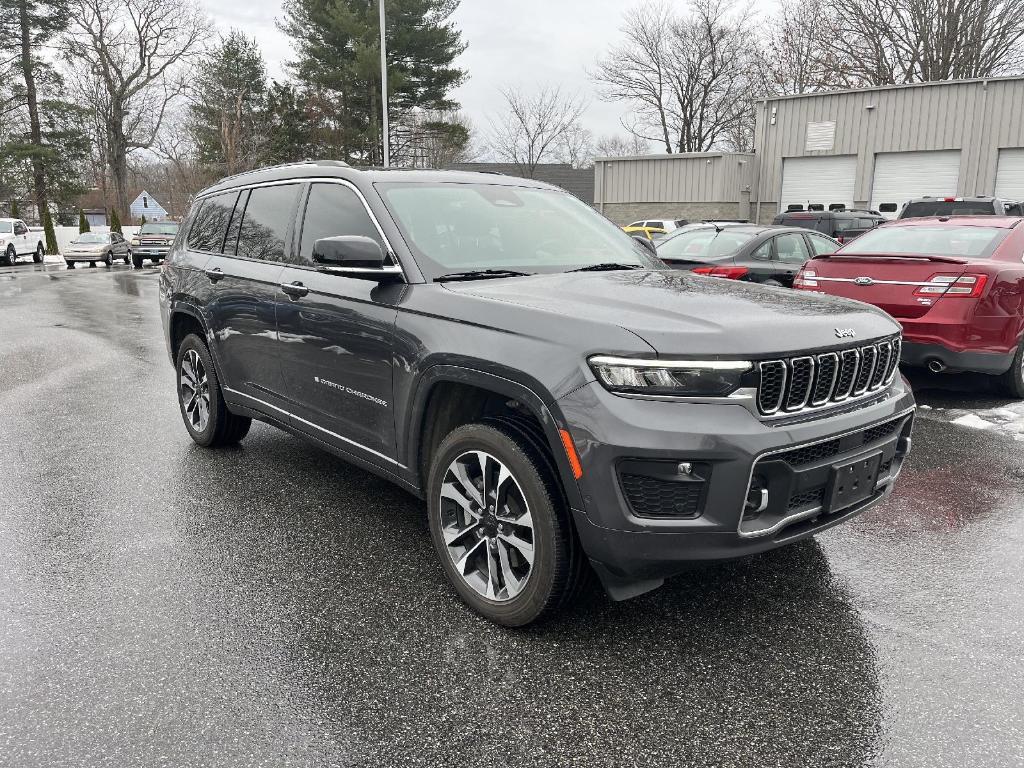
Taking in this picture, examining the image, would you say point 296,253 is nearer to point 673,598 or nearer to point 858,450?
point 673,598

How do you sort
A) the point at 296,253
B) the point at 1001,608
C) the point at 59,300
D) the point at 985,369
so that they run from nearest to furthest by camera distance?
the point at 1001,608 < the point at 296,253 < the point at 985,369 < the point at 59,300

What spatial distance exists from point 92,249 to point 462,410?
33609 millimetres

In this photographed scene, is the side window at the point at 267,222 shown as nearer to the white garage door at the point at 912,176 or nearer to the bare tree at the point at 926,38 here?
the white garage door at the point at 912,176

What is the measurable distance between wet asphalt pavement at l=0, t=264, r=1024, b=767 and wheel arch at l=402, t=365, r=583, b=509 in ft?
2.07

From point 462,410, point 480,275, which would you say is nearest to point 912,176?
point 480,275

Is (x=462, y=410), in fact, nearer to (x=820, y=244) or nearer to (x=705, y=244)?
(x=705, y=244)

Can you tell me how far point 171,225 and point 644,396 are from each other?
35267 mm

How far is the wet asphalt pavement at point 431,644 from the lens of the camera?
2459mm

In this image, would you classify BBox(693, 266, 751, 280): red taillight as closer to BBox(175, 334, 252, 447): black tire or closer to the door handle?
BBox(175, 334, 252, 447): black tire

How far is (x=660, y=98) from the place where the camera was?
49500 mm

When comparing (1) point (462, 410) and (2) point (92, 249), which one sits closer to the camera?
(1) point (462, 410)

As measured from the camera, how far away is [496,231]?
12.8 ft

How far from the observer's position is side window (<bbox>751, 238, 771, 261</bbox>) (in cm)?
985

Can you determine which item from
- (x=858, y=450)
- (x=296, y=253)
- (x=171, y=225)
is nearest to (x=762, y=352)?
(x=858, y=450)
